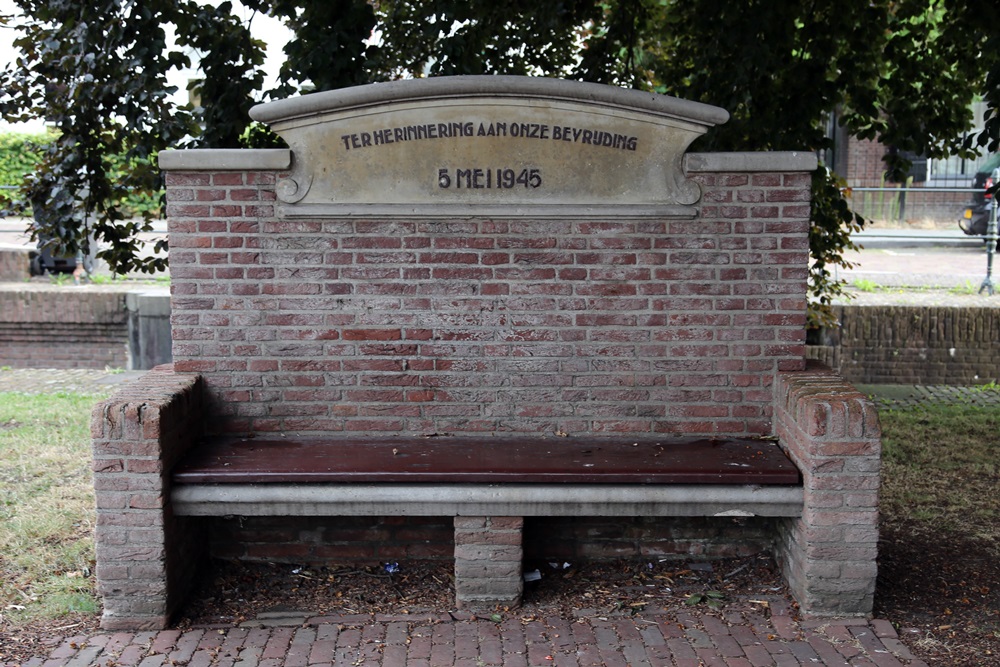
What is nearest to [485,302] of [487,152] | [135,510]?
[487,152]

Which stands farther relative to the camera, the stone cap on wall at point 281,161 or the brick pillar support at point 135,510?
the stone cap on wall at point 281,161

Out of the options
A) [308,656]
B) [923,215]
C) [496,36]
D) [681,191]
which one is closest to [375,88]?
[681,191]

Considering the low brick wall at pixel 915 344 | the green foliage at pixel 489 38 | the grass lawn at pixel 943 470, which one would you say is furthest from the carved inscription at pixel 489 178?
the low brick wall at pixel 915 344

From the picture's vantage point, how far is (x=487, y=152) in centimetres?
477

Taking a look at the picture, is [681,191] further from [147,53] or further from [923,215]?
[923,215]

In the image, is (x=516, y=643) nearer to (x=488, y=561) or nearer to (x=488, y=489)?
(x=488, y=561)

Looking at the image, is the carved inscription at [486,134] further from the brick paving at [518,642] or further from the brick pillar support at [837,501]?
the brick paving at [518,642]

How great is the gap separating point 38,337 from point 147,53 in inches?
235

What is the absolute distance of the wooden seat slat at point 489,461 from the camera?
14.3ft

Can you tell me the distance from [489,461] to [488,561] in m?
0.43

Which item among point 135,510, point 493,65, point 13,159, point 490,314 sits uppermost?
point 13,159

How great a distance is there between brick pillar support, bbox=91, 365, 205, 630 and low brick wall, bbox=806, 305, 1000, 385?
285 inches

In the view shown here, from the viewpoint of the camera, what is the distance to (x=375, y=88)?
466 cm

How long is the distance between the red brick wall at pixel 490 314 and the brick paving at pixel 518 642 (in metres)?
0.97
